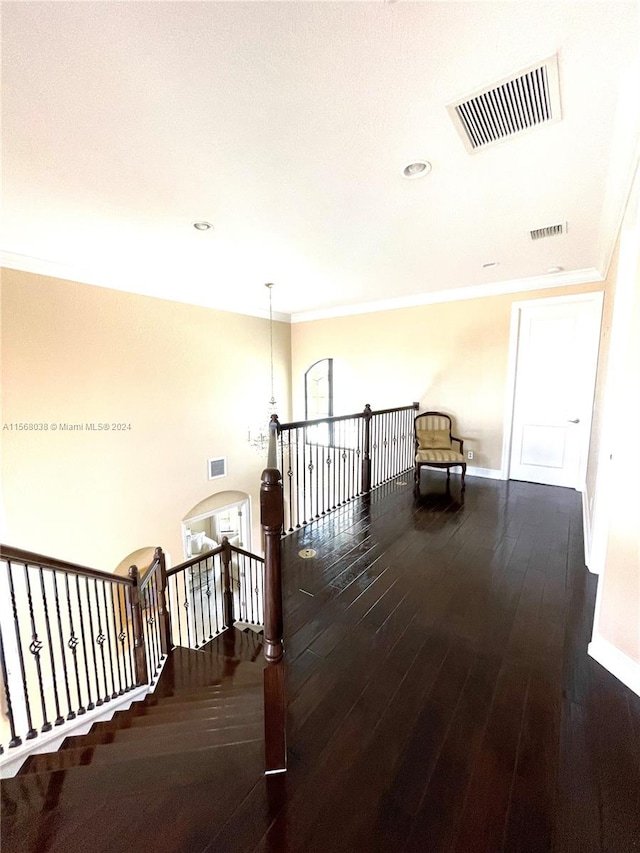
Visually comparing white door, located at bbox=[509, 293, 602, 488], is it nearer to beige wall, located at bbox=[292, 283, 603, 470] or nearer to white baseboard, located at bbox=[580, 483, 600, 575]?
beige wall, located at bbox=[292, 283, 603, 470]

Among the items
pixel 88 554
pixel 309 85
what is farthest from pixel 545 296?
pixel 88 554

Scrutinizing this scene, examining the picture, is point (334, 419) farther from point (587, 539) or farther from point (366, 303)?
point (366, 303)

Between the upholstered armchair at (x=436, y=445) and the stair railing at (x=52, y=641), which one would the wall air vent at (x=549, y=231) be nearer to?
the upholstered armchair at (x=436, y=445)

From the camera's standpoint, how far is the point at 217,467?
6.09 m

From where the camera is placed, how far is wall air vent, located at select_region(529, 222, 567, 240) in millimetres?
3008

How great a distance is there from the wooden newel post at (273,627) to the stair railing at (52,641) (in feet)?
4.15

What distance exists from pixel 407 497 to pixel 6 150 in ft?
14.4

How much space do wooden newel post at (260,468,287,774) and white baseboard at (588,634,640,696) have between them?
1.63 metres

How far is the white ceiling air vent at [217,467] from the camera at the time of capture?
235 inches

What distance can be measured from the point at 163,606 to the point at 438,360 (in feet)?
15.5

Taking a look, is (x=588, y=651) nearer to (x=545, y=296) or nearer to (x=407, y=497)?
(x=407, y=497)

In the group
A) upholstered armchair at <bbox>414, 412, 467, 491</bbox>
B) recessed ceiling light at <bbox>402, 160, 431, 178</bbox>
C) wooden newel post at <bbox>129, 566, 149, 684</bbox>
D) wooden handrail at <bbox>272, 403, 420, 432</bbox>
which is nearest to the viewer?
recessed ceiling light at <bbox>402, 160, 431, 178</bbox>

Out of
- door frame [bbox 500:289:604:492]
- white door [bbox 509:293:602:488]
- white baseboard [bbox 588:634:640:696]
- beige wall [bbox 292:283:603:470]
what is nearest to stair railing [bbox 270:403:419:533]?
beige wall [bbox 292:283:603:470]

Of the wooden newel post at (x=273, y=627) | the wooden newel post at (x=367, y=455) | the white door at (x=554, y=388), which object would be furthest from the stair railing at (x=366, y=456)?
the wooden newel post at (x=273, y=627)
